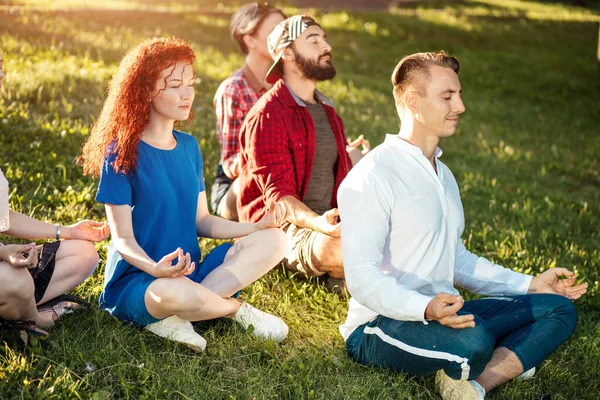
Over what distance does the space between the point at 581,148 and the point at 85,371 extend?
338 inches

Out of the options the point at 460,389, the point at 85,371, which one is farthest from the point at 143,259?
the point at 460,389

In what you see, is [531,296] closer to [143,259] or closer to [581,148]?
[143,259]

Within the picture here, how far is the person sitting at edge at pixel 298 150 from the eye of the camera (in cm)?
487

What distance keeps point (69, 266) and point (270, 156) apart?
148 cm

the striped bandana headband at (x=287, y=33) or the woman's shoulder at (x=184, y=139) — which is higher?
the striped bandana headband at (x=287, y=33)

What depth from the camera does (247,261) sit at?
4.20 metres

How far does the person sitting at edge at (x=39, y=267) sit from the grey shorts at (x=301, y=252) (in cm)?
129

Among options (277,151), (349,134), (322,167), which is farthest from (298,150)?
(349,134)

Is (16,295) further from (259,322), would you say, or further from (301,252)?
(301,252)

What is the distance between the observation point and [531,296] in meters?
4.04

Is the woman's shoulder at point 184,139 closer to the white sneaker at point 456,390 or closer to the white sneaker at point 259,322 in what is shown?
the white sneaker at point 259,322

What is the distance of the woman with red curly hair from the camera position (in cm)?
389

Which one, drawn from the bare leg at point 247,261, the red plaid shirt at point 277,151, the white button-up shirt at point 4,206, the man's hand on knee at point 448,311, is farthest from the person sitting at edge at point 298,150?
the white button-up shirt at point 4,206

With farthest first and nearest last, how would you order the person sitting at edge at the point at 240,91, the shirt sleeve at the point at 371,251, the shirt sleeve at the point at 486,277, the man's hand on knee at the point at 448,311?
1. the person sitting at edge at the point at 240,91
2. the shirt sleeve at the point at 486,277
3. the shirt sleeve at the point at 371,251
4. the man's hand on knee at the point at 448,311
